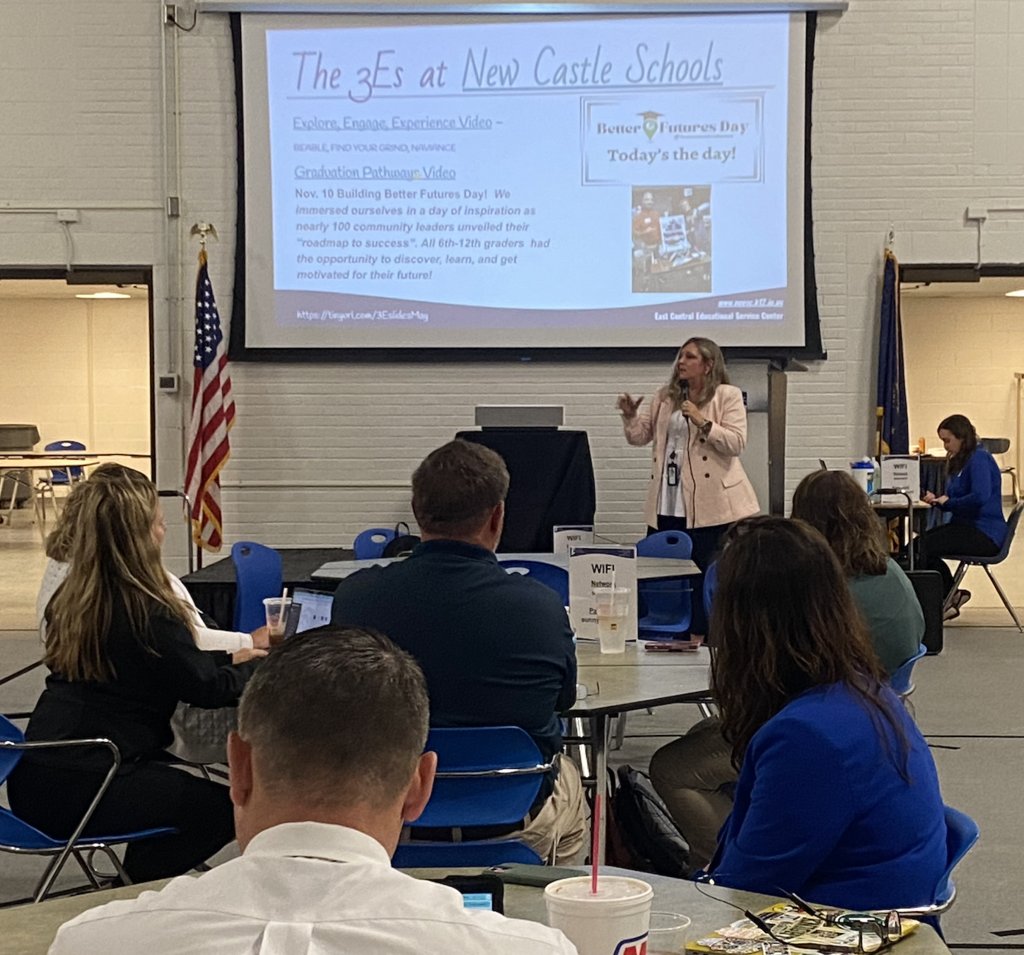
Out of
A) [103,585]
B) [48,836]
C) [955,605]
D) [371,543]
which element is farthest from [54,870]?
[955,605]

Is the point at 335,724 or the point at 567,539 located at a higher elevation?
the point at 335,724

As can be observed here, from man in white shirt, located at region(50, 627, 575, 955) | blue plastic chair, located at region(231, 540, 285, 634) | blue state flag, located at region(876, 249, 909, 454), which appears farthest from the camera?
blue state flag, located at region(876, 249, 909, 454)

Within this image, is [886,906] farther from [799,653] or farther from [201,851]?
[201,851]

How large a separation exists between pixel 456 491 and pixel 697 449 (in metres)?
3.96

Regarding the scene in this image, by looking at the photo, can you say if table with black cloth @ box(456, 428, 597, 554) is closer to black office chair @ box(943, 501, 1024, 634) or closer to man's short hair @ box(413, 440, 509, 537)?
black office chair @ box(943, 501, 1024, 634)

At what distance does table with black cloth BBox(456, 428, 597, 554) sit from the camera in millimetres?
7293

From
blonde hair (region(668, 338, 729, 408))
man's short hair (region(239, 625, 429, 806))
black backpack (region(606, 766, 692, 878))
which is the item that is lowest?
black backpack (region(606, 766, 692, 878))

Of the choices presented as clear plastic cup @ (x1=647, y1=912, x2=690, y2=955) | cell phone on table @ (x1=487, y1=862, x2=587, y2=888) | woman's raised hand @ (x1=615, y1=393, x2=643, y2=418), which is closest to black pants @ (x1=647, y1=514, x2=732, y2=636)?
woman's raised hand @ (x1=615, y1=393, x2=643, y2=418)

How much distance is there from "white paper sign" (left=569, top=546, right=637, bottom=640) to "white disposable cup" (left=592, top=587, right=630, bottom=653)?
0.02m

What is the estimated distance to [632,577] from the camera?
149 inches

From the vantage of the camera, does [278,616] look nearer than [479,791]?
No

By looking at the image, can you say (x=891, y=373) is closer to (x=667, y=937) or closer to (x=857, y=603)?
(x=857, y=603)

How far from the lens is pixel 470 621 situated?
109 inches

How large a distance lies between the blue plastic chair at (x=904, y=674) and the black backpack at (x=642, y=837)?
2.56 feet
